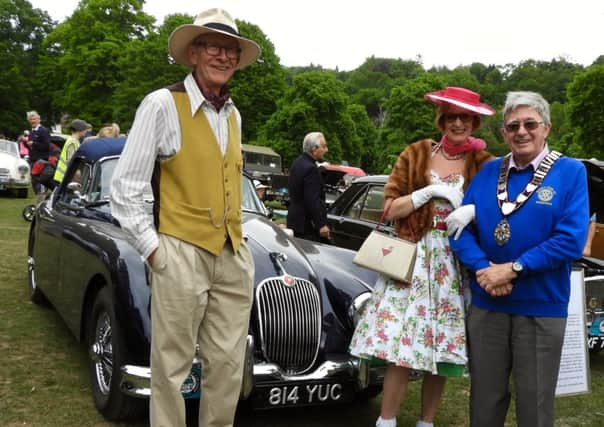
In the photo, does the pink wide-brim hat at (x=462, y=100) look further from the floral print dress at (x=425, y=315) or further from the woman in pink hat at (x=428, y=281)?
the floral print dress at (x=425, y=315)

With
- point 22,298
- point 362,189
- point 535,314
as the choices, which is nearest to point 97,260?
point 535,314

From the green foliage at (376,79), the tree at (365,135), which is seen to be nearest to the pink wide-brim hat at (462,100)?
the tree at (365,135)

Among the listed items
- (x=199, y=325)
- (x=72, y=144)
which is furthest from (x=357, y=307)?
(x=72, y=144)

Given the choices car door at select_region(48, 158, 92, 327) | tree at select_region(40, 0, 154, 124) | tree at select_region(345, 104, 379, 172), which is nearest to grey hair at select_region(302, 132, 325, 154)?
car door at select_region(48, 158, 92, 327)

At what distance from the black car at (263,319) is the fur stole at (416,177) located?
2.33 feet

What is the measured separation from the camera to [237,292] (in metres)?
2.96

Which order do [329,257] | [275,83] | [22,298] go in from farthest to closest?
[275,83]
[22,298]
[329,257]

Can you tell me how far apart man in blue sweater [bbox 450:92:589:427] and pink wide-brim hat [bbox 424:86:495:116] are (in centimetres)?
36

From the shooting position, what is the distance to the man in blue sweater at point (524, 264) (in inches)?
108

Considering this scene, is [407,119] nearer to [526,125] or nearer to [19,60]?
[19,60]

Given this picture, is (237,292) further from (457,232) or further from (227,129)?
(457,232)

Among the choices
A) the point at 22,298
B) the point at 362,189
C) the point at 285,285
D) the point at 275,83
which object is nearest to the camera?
the point at 285,285

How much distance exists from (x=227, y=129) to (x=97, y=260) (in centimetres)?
161

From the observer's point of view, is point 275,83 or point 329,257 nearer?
point 329,257
